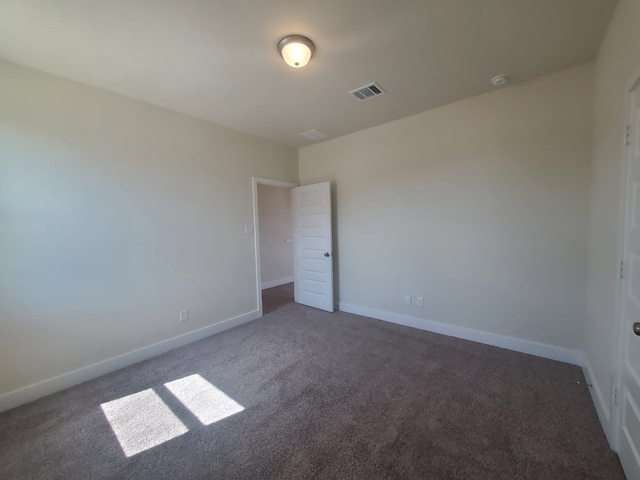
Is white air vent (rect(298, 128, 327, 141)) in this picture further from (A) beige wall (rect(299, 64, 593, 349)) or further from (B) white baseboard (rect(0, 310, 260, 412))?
(B) white baseboard (rect(0, 310, 260, 412))

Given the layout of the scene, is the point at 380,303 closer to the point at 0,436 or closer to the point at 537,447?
the point at 537,447

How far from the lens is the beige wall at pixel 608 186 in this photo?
4.91ft

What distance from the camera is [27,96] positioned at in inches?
83.0

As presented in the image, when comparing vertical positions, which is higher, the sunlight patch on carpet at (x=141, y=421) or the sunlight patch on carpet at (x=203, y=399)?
the sunlight patch on carpet at (x=203, y=399)

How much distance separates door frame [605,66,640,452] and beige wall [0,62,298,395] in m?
3.69

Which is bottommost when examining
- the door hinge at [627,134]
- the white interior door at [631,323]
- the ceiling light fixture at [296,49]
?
the white interior door at [631,323]

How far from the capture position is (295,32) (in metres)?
1.81

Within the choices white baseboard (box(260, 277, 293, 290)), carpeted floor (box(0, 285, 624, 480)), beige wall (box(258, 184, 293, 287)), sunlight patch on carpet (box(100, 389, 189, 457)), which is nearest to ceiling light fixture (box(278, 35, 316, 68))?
carpeted floor (box(0, 285, 624, 480))

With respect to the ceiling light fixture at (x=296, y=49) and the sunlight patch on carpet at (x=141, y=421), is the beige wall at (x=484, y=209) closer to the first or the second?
the ceiling light fixture at (x=296, y=49)

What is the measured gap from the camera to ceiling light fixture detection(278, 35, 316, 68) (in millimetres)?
A: 1847

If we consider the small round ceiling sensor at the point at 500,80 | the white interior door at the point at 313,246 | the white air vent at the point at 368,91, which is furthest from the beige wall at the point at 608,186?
the white interior door at the point at 313,246

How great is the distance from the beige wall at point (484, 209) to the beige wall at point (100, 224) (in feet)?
7.15

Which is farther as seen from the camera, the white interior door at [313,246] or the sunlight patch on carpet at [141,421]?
the white interior door at [313,246]

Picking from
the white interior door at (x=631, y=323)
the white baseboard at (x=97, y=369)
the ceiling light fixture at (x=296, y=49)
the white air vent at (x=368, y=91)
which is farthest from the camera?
the white air vent at (x=368, y=91)
